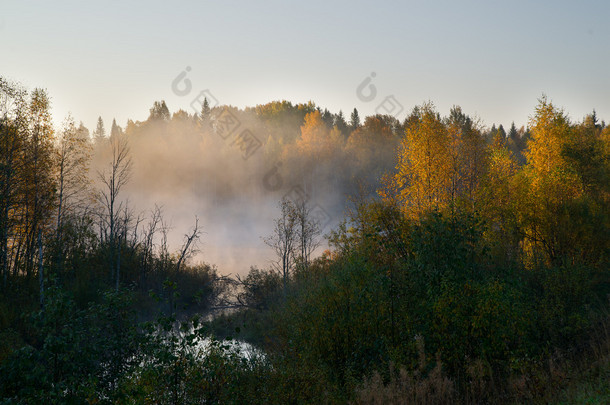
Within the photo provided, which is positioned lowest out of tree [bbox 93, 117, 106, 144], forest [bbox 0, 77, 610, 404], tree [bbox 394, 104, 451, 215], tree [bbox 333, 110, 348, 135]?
forest [bbox 0, 77, 610, 404]

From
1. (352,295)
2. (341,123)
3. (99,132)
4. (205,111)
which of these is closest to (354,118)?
(341,123)

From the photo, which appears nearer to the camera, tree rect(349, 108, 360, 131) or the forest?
the forest

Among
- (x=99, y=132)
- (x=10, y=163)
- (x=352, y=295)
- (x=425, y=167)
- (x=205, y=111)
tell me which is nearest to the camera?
(x=352, y=295)

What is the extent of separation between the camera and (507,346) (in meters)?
14.8

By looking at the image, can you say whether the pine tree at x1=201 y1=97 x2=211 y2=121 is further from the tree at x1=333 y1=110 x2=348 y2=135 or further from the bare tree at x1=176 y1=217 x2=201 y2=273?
the bare tree at x1=176 y1=217 x2=201 y2=273

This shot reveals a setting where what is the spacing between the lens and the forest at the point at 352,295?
11.8 metres

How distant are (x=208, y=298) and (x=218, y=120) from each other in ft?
266

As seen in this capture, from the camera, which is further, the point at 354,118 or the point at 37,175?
the point at 354,118

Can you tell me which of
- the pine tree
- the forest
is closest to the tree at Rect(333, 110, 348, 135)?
the pine tree

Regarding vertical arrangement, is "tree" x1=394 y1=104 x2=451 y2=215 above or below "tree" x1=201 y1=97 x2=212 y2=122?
below

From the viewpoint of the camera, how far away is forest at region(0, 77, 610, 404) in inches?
463

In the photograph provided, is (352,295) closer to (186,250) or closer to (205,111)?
(186,250)

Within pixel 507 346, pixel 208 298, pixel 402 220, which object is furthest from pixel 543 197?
pixel 208 298

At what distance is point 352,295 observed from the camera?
57.7 ft
